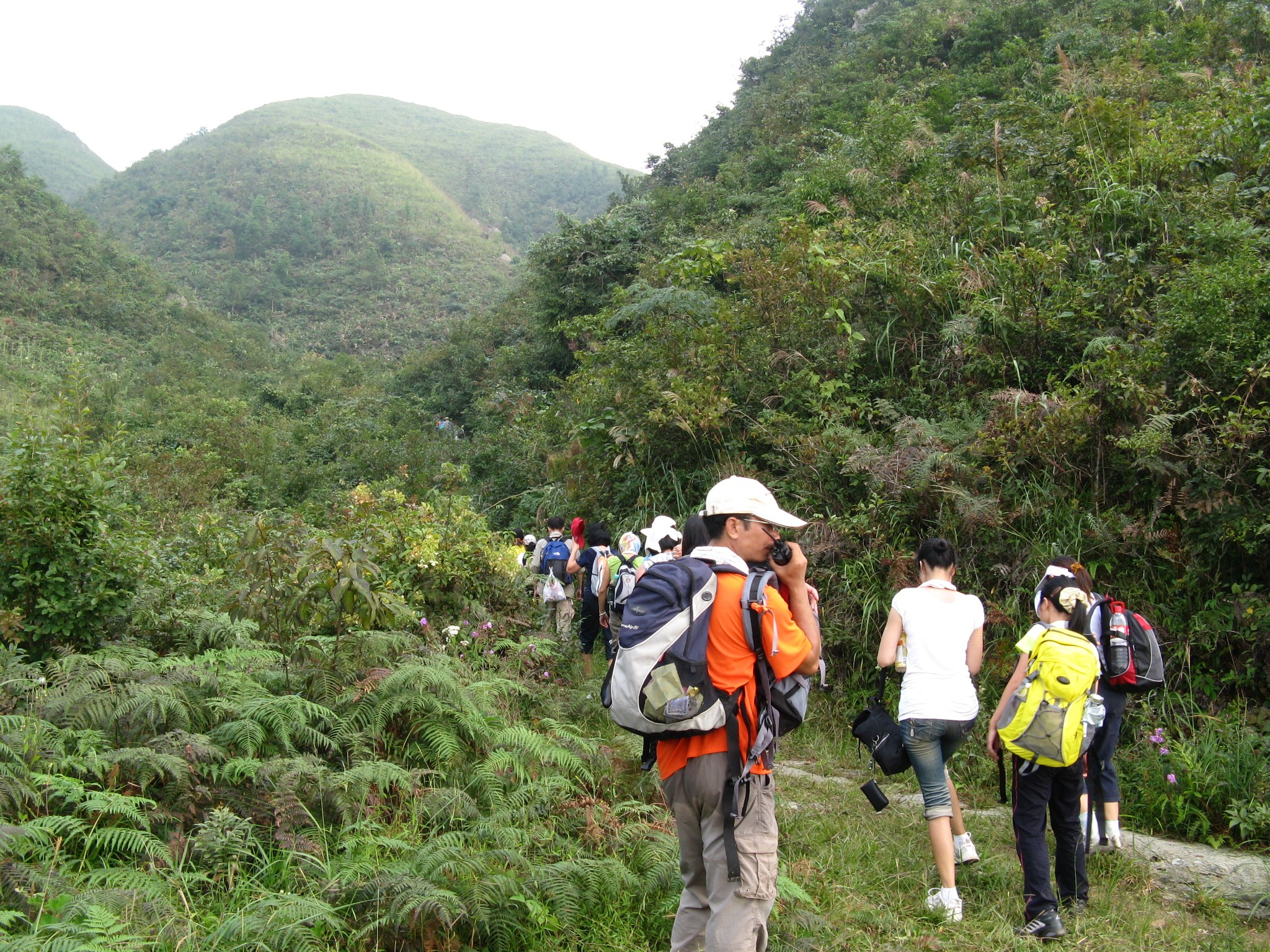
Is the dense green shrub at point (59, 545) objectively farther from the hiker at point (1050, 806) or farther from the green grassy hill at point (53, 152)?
the green grassy hill at point (53, 152)

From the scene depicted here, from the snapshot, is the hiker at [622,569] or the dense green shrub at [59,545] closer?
the dense green shrub at [59,545]

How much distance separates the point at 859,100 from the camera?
1969 cm

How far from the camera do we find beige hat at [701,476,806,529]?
3.07 m

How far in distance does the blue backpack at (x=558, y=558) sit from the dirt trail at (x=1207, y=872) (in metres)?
5.18

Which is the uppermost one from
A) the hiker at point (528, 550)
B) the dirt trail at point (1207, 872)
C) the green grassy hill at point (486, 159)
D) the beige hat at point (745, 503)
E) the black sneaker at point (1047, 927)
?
the green grassy hill at point (486, 159)

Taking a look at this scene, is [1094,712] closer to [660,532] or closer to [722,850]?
[722,850]

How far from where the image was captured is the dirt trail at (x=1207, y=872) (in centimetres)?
439

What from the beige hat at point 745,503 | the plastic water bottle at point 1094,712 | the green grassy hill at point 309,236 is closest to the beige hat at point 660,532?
the plastic water bottle at point 1094,712

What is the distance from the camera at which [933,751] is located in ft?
13.9

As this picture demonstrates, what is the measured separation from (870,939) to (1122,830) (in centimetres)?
222

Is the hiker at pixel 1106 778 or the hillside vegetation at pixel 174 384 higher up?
the hillside vegetation at pixel 174 384

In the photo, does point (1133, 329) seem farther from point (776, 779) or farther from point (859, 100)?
point (859, 100)

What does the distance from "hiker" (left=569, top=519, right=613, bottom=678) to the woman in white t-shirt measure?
3671mm

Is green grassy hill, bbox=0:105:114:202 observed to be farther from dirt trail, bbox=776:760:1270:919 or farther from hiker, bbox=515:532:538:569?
dirt trail, bbox=776:760:1270:919
